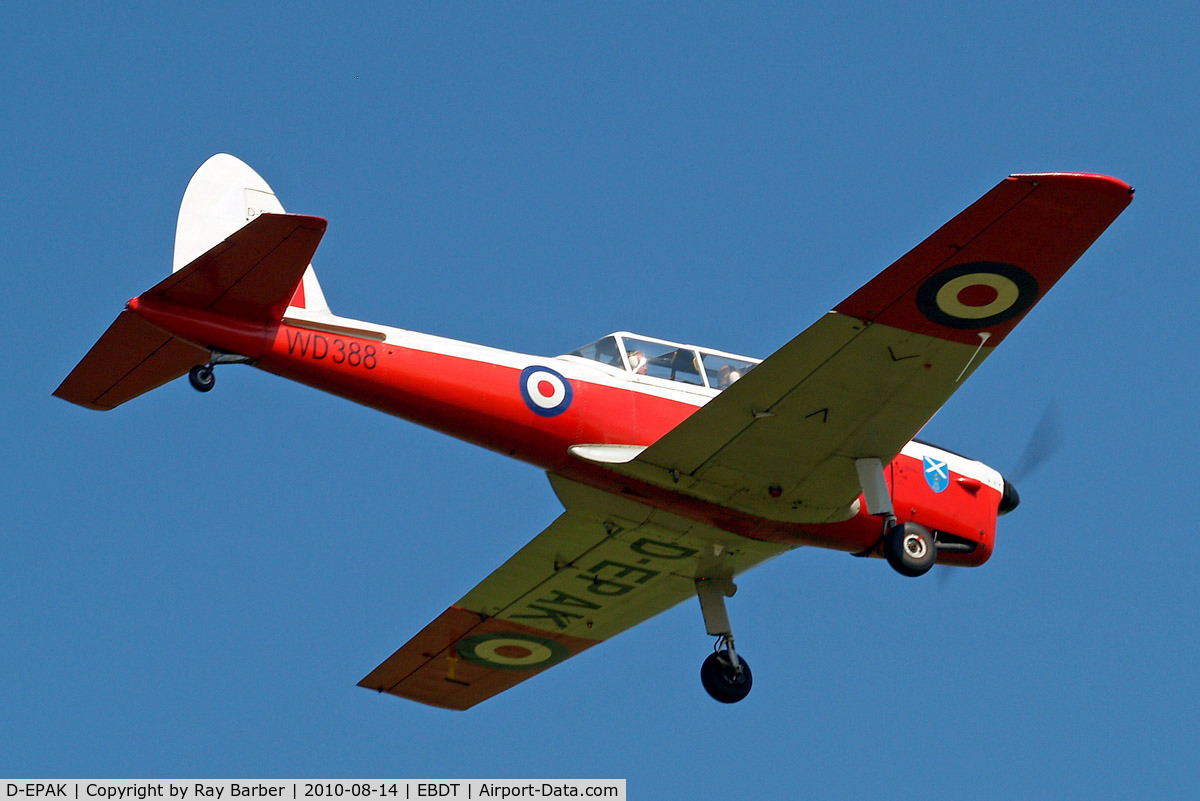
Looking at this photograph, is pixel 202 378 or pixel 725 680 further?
pixel 725 680

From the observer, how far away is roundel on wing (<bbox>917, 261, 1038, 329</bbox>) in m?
10.9

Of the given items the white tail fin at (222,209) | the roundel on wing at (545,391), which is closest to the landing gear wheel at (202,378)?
the white tail fin at (222,209)

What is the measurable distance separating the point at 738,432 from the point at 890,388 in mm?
1229

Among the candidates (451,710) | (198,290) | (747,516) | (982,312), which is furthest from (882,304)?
(451,710)

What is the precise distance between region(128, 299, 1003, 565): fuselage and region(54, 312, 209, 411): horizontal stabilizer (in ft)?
1.08

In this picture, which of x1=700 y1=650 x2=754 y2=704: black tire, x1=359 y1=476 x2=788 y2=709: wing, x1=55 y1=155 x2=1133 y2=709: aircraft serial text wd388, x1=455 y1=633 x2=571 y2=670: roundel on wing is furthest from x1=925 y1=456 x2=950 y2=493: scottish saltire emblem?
x1=455 y1=633 x2=571 y2=670: roundel on wing

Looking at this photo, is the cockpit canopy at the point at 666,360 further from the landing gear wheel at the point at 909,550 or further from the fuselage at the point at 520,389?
the landing gear wheel at the point at 909,550

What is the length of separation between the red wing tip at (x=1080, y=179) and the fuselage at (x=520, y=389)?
11.1 feet

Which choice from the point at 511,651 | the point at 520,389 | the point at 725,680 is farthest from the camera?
the point at 511,651

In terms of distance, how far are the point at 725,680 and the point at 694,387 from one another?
3.03 meters

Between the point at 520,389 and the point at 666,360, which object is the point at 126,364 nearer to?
the point at 520,389

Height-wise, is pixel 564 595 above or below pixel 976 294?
below

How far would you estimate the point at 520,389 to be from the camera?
475 inches

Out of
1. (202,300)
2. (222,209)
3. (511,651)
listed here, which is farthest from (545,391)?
(511,651)
